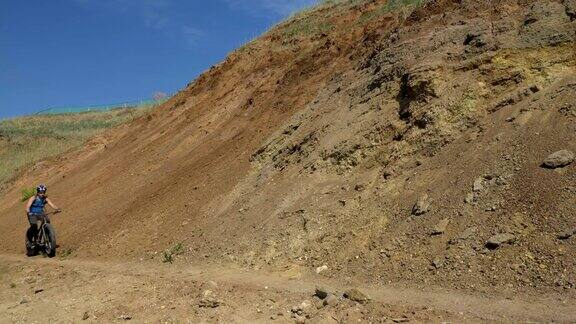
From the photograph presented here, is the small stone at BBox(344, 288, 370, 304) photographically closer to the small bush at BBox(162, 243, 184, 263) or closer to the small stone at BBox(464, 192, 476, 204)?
the small stone at BBox(464, 192, 476, 204)

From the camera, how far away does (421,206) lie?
7.18m

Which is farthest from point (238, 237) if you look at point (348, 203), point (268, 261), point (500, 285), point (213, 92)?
Answer: point (213, 92)

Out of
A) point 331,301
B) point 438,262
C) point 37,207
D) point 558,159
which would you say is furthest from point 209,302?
point 37,207

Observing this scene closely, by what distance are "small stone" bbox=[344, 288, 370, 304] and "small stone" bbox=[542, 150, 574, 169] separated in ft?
8.79

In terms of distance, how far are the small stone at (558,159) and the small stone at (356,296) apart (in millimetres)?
2678

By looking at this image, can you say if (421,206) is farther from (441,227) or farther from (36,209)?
(36,209)

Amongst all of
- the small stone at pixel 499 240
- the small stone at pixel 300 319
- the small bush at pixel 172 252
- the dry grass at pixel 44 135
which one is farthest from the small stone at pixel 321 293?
the dry grass at pixel 44 135

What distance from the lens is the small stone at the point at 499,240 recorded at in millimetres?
6039

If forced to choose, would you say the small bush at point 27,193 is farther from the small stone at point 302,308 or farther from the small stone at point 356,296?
the small stone at point 356,296

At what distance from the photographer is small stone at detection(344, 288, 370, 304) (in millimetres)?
5883

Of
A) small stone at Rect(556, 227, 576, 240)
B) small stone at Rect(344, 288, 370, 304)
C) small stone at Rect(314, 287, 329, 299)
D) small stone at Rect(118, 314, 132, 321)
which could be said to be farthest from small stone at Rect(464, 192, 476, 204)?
small stone at Rect(118, 314, 132, 321)

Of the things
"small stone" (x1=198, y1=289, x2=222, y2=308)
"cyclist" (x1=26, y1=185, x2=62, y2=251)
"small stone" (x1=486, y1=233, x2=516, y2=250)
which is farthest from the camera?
"cyclist" (x1=26, y1=185, x2=62, y2=251)

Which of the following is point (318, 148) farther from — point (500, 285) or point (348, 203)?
point (500, 285)

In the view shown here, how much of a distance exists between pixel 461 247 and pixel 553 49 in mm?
3787
